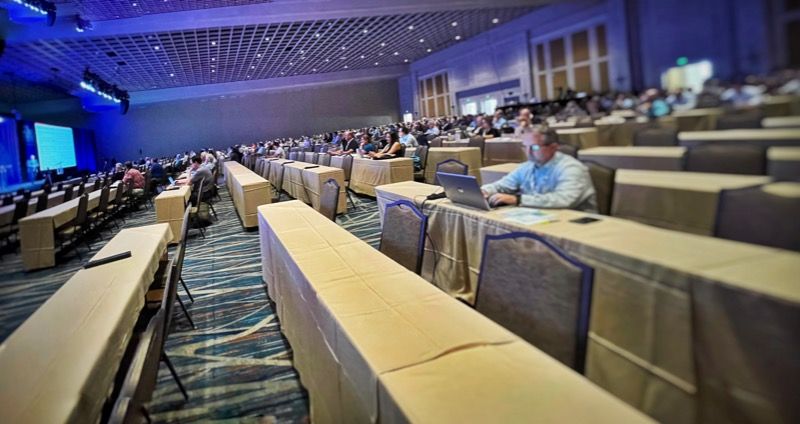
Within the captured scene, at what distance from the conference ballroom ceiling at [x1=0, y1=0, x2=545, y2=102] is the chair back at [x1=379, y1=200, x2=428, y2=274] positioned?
86cm

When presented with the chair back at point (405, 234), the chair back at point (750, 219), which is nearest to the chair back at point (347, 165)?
the chair back at point (405, 234)

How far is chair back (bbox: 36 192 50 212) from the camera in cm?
99

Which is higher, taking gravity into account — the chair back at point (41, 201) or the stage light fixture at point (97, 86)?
the stage light fixture at point (97, 86)

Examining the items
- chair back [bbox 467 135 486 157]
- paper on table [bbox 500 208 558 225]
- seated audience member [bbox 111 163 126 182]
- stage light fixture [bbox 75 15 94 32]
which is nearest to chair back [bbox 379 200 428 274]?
paper on table [bbox 500 208 558 225]

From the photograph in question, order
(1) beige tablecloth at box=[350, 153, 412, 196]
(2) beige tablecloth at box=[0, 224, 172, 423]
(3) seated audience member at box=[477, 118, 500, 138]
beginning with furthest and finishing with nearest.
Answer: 1. (1) beige tablecloth at box=[350, 153, 412, 196]
2. (3) seated audience member at box=[477, 118, 500, 138]
3. (2) beige tablecloth at box=[0, 224, 172, 423]

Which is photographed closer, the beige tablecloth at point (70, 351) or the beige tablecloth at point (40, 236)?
the beige tablecloth at point (40, 236)

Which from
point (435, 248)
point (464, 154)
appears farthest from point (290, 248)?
point (464, 154)

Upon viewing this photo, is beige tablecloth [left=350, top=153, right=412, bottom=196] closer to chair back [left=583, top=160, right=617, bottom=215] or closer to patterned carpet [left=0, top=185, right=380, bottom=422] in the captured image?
patterned carpet [left=0, top=185, right=380, bottom=422]

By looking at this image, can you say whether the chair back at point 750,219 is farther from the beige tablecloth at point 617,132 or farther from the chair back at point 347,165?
the chair back at point 347,165

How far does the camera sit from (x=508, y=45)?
1.36 metres

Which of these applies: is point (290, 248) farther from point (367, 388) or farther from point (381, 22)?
point (381, 22)

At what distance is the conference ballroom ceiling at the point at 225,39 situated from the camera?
1.16m

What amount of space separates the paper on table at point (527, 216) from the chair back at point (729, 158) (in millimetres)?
1335

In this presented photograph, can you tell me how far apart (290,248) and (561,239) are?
145 cm
